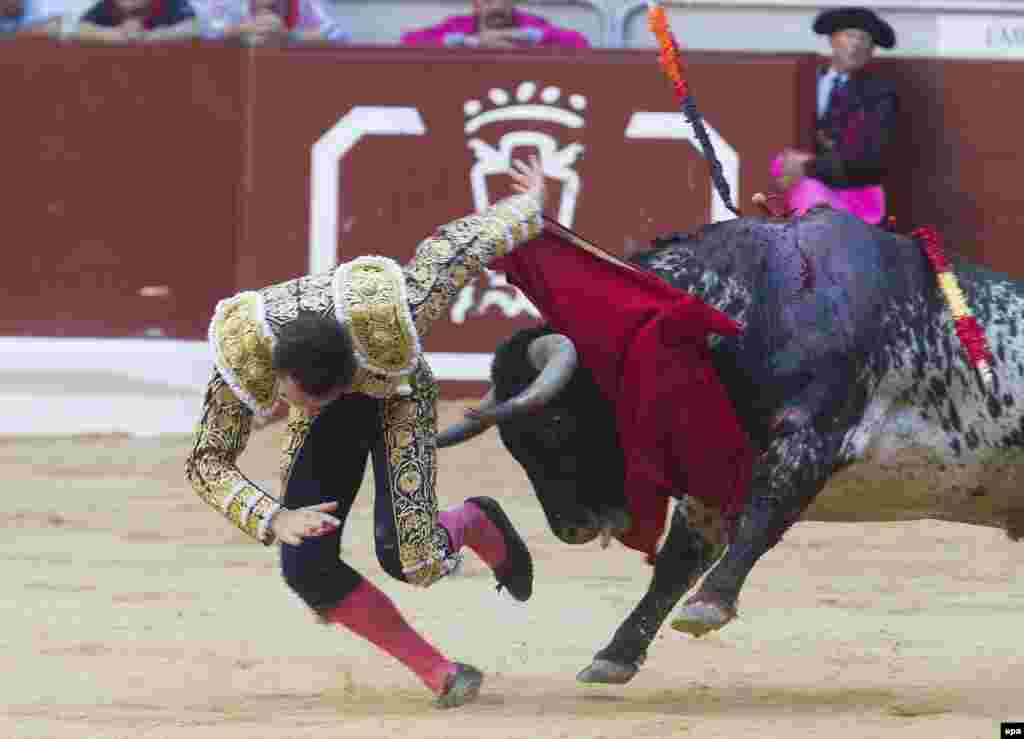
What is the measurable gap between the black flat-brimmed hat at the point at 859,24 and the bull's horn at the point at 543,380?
383 cm

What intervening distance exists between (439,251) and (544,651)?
1.12 metres

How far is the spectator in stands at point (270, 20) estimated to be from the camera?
8.33 m

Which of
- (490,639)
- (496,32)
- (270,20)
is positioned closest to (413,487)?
(490,639)

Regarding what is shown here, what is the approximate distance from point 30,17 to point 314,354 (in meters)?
5.15

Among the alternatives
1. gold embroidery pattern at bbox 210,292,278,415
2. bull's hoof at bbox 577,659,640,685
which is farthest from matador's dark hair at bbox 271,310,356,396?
bull's hoof at bbox 577,659,640,685

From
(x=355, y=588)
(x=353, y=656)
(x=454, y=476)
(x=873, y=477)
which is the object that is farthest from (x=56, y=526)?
(x=873, y=477)

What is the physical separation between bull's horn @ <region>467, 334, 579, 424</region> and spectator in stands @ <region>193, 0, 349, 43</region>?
4.25 meters

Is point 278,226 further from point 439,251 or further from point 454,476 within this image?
point 439,251

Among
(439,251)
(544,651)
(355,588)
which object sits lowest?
(544,651)

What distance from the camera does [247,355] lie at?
13.1 ft

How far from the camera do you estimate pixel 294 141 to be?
8.21 m

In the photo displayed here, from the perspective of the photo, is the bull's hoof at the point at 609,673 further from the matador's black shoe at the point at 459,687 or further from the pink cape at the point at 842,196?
the pink cape at the point at 842,196

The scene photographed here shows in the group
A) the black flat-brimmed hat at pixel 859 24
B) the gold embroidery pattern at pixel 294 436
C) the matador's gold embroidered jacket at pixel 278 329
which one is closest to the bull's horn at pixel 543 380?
the matador's gold embroidered jacket at pixel 278 329

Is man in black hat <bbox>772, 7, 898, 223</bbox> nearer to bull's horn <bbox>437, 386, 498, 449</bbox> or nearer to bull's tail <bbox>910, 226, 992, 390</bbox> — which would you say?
bull's tail <bbox>910, 226, 992, 390</bbox>
